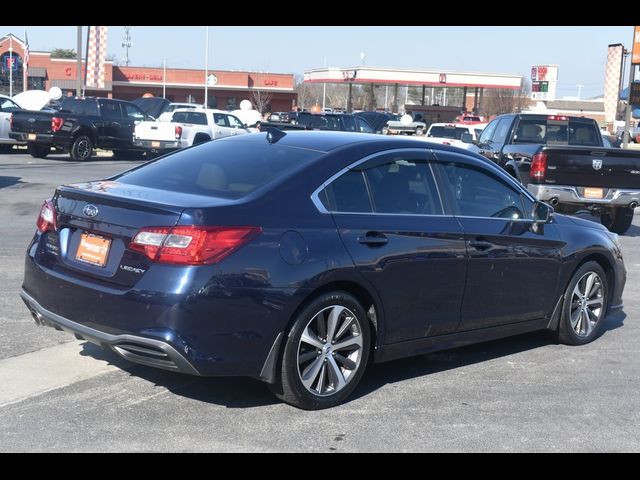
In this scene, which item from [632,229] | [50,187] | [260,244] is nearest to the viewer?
[260,244]

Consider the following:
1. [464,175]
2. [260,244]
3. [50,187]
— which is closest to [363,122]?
[50,187]

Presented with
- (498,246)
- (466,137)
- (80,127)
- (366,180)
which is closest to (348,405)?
(366,180)

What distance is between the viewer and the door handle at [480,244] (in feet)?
19.7

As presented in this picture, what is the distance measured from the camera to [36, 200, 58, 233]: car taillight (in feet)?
17.8

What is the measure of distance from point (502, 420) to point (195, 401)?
190cm

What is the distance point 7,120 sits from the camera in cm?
2600

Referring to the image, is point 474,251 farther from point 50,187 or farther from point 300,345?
point 50,187

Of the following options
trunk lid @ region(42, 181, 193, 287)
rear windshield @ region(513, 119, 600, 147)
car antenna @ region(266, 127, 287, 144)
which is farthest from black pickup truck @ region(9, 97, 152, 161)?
trunk lid @ region(42, 181, 193, 287)

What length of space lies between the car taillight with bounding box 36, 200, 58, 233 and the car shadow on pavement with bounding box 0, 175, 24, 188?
12145mm

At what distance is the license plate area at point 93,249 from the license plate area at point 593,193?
9.50 metres

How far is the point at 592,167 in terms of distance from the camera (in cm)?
1283

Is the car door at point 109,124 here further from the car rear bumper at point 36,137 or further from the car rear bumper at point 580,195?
the car rear bumper at point 580,195

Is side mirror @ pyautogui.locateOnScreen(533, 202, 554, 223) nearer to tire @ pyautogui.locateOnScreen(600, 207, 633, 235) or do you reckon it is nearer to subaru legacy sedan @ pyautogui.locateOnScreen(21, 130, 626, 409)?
subaru legacy sedan @ pyautogui.locateOnScreen(21, 130, 626, 409)

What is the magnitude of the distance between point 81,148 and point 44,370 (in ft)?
67.8
